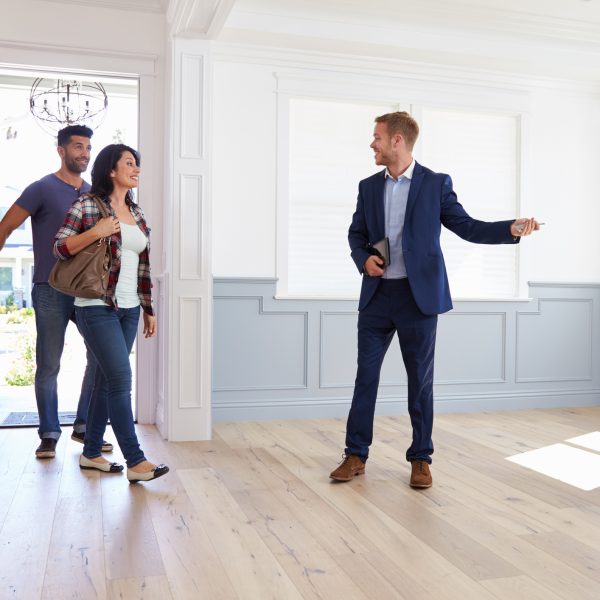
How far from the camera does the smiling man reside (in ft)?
11.5

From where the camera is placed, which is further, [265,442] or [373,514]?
[265,442]

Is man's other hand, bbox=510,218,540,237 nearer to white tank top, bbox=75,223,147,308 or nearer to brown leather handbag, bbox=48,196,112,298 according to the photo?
white tank top, bbox=75,223,147,308

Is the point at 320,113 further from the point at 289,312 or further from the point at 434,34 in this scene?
the point at 289,312

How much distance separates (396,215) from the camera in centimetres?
310

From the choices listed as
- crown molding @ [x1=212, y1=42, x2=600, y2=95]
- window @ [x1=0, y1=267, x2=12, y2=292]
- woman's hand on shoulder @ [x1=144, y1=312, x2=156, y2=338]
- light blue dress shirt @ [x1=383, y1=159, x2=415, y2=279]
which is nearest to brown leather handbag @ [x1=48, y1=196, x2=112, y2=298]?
woman's hand on shoulder @ [x1=144, y1=312, x2=156, y2=338]

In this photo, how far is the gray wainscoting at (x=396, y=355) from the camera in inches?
181

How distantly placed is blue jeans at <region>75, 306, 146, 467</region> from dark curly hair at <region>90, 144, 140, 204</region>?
1.66ft

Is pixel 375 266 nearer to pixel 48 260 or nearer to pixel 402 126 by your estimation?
pixel 402 126

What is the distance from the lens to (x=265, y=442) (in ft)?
12.8

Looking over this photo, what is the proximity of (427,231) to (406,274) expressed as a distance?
7.9 inches

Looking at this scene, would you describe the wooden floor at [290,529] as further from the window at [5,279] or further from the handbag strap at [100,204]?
the window at [5,279]

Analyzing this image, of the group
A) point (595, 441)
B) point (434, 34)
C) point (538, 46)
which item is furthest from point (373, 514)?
point (538, 46)

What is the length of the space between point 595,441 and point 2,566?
3.25 meters

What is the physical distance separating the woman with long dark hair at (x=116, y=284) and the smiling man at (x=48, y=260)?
57 cm
